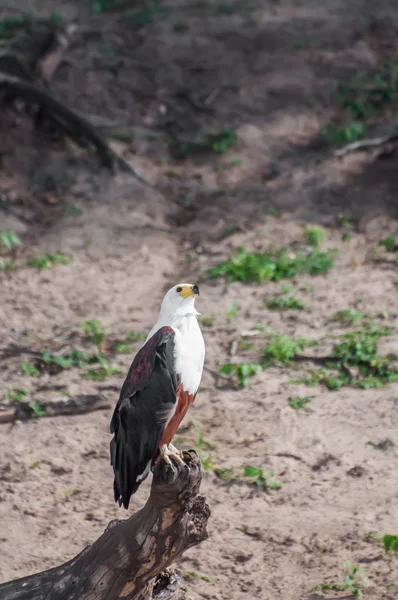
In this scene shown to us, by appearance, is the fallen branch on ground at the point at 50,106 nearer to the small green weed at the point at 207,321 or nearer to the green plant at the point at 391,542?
the small green weed at the point at 207,321

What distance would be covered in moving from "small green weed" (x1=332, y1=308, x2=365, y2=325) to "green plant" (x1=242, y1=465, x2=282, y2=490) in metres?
1.71

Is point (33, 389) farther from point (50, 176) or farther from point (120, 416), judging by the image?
point (50, 176)

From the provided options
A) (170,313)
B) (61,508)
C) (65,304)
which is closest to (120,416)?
(170,313)

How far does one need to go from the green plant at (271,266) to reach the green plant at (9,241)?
5.54 feet

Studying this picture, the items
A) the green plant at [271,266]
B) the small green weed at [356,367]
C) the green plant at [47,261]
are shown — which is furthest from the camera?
the green plant at [47,261]

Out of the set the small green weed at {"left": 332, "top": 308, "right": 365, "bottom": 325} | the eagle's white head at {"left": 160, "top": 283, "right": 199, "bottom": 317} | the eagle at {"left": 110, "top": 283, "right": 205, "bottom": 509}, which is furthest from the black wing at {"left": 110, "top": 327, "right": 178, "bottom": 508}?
the small green weed at {"left": 332, "top": 308, "right": 365, "bottom": 325}

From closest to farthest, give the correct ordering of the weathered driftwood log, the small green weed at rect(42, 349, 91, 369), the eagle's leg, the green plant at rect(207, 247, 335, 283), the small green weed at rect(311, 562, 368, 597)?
the weathered driftwood log
the eagle's leg
the small green weed at rect(311, 562, 368, 597)
the small green weed at rect(42, 349, 91, 369)
the green plant at rect(207, 247, 335, 283)

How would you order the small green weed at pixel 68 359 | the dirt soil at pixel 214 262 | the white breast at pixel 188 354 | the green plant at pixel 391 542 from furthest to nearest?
the small green weed at pixel 68 359
the dirt soil at pixel 214 262
the green plant at pixel 391 542
the white breast at pixel 188 354

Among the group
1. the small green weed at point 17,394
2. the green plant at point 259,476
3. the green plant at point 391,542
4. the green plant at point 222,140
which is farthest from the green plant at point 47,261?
the green plant at point 391,542

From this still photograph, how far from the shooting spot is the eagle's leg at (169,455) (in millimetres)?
3600

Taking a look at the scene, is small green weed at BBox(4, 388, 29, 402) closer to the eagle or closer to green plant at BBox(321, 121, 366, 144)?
the eagle

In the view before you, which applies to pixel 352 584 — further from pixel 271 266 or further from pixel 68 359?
pixel 271 266

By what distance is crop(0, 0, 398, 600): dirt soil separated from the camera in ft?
15.0

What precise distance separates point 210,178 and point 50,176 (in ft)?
4.86
